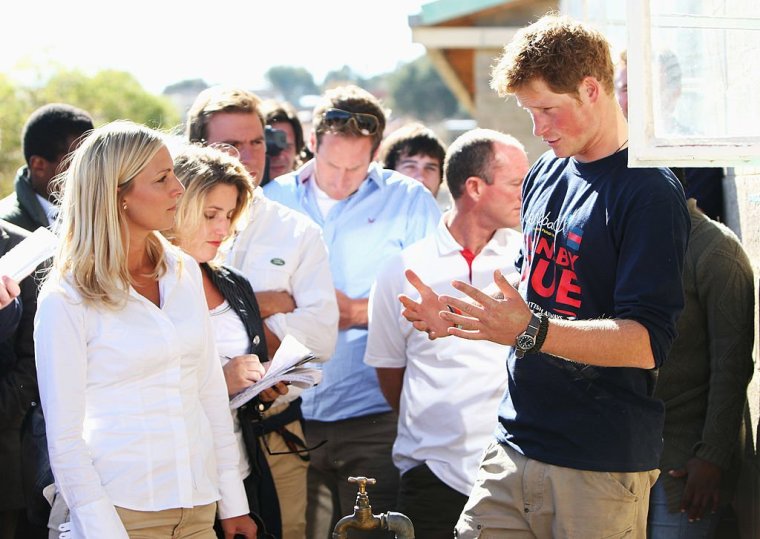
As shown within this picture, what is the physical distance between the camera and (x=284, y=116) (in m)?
6.62

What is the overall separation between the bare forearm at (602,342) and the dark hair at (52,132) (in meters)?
3.24

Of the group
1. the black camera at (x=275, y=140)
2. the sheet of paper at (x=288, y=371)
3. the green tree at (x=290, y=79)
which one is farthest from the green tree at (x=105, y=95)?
the green tree at (x=290, y=79)

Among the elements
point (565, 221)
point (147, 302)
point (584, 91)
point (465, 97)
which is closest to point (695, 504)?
point (565, 221)

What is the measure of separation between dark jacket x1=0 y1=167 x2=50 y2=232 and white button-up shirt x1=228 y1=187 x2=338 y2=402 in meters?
1.12

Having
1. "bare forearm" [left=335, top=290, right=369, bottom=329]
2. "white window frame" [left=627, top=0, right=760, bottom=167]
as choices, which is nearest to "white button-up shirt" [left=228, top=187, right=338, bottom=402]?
"bare forearm" [left=335, top=290, right=369, bottom=329]

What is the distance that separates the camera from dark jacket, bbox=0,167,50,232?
4.95 m

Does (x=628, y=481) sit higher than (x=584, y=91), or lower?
lower

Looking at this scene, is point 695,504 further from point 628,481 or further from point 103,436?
point 103,436

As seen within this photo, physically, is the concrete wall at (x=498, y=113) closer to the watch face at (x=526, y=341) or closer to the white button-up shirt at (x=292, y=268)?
the white button-up shirt at (x=292, y=268)

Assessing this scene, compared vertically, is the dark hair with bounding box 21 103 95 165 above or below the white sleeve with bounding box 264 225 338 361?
above

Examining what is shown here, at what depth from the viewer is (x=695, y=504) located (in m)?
3.87

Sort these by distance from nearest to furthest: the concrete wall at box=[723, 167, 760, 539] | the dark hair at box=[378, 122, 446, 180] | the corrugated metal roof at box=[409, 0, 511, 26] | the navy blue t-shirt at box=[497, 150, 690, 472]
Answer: the navy blue t-shirt at box=[497, 150, 690, 472]
the concrete wall at box=[723, 167, 760, 539]
the dark hair at box=[378, 122, 446, 180]
the corrugated metal roof at box=[409, 0, 511, 26]

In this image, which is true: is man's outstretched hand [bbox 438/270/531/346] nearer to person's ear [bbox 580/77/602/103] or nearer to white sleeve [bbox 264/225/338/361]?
person's ear [bbox 580/77/602/103]

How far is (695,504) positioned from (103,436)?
222cm
